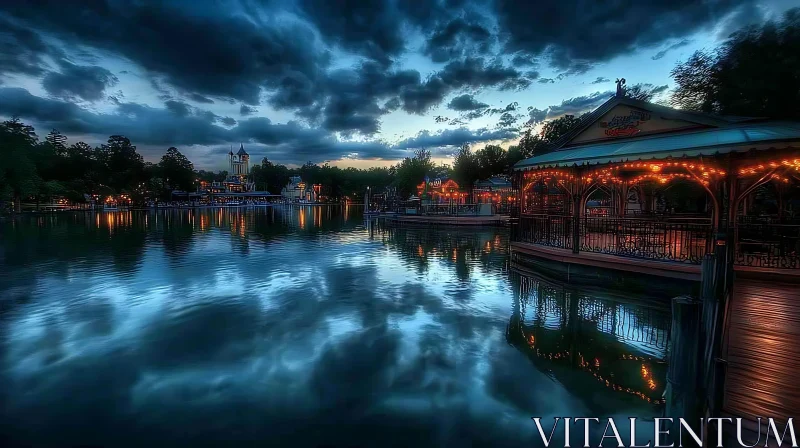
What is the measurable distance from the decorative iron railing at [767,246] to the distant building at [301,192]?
13873 cm

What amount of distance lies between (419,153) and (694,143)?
72.3m

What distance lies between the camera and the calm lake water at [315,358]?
204 inches

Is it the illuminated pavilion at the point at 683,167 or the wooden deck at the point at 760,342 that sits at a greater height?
the illuminated pavilion at the point at 683,167

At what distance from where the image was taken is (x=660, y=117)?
13.9m

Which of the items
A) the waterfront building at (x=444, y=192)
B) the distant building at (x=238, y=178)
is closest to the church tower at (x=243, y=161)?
the distant building at (x=238, y=178)

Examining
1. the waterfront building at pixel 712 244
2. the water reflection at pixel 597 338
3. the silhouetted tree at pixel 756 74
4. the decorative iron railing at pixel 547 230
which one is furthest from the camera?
the silhouetted tree at pixel 756 74

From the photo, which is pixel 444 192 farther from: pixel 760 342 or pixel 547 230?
pixel 760 342

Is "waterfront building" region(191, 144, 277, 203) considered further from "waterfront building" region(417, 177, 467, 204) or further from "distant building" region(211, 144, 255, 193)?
"waterfront building" region(417, 177, 467, 204)

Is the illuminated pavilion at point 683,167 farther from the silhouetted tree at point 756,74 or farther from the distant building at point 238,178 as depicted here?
the distant building at point 238,178

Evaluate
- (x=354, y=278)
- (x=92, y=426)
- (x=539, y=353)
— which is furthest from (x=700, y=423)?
(x=354, y=278)

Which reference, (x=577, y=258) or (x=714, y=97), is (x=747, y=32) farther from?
(x=577, y=258)

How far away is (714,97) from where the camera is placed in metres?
23.4

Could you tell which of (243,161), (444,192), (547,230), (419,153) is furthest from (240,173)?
(547,230)

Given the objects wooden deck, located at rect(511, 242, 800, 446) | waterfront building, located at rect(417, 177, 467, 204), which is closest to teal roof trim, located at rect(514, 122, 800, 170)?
wooden deck, located at rect(511, 242, 800, 446)
